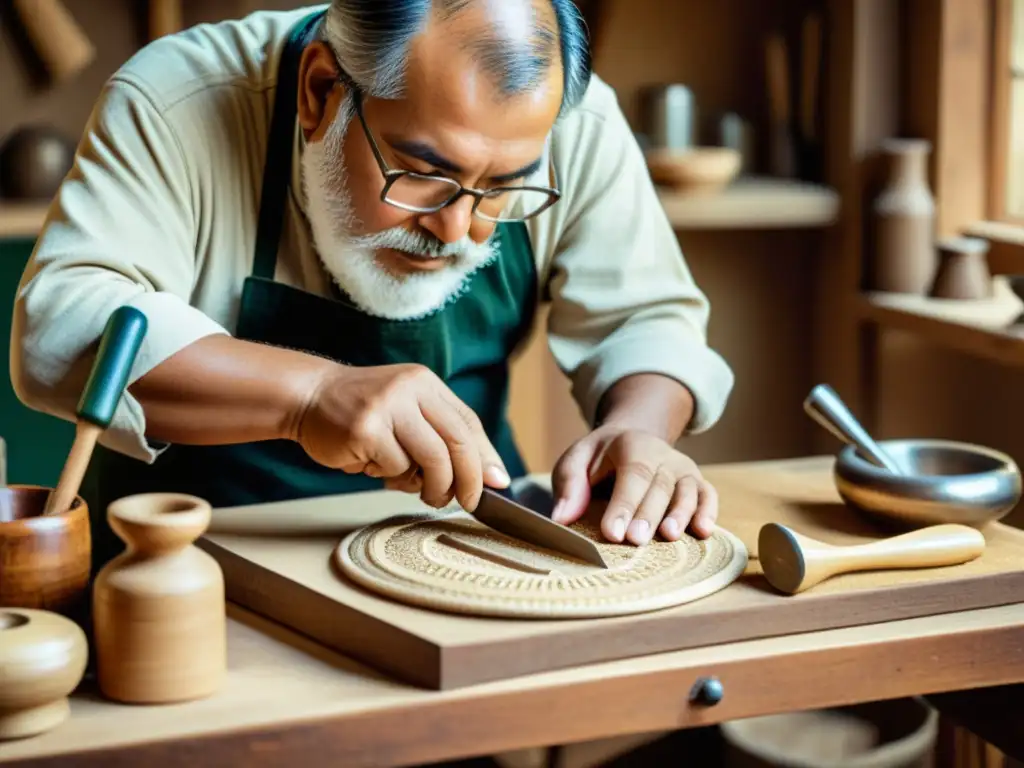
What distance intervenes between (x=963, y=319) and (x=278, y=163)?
139 centimetres

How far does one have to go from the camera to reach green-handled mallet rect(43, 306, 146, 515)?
4.07 feet

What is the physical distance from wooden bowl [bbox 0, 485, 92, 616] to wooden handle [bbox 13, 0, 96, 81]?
1.91 m

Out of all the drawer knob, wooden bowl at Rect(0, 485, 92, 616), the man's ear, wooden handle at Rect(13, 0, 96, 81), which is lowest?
the drawer knob

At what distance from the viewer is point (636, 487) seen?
1.55 metres

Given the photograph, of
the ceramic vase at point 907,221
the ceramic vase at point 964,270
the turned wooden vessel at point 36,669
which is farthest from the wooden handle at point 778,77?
the turned wooden vessel at point 36,669

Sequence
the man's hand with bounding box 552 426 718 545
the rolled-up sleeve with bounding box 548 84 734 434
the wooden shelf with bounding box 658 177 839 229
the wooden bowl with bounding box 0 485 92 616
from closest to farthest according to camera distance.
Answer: the wooden bowl with bounding box 0 485 92 616 < the man's hand with bounding box 552 426 718 545 < the rolled-up sleeve with bounding box 548 84 734 434 < the wooden shelf with bounding box 658 177 839 229

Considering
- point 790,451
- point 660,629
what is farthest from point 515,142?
point 790,451

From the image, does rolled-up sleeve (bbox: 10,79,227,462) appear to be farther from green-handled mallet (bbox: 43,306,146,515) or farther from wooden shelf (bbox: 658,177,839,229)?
wooden shelf (bbox: 658,177,839,229)

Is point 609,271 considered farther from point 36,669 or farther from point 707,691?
point 36,669

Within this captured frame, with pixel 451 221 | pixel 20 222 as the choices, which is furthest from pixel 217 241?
pixel 20 222

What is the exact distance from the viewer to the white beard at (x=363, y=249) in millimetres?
1672

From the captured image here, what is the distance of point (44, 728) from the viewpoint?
3.77ft

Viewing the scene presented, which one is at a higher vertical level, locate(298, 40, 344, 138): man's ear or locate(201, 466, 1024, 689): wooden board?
locate(298, 40, 344, 138): man's ear

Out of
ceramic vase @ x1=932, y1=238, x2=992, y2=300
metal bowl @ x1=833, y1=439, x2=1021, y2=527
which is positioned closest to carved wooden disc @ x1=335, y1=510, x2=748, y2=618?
metal bowl @ x1=833, y1=439, x2=1021, y2=527
